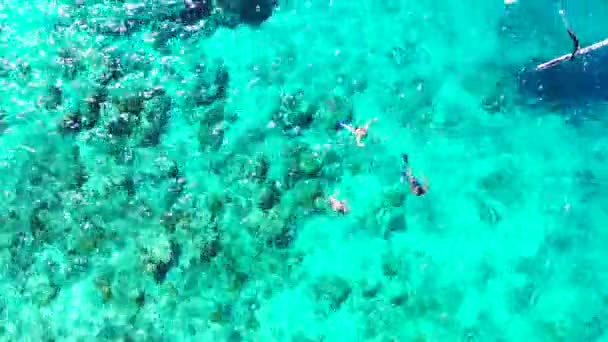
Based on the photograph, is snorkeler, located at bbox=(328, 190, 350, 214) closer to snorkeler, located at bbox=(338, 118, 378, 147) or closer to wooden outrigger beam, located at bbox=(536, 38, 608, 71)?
snorkeler, located at bbox=(338, 118, 378, 147)

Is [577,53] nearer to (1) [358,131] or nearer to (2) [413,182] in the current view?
(2) [413,182]

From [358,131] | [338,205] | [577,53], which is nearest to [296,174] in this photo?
[338,205]

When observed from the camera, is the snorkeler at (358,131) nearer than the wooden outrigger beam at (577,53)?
Yes

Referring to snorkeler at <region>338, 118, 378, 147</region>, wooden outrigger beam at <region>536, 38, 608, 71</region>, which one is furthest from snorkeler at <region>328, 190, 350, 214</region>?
wooden outrigger beam at <region>536, 38, 608, 71</region>

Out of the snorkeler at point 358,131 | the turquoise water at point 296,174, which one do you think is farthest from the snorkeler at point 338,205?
the snorkeler at point 358,131

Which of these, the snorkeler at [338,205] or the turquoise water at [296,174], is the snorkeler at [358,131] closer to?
the turquoise water at [296,174]
